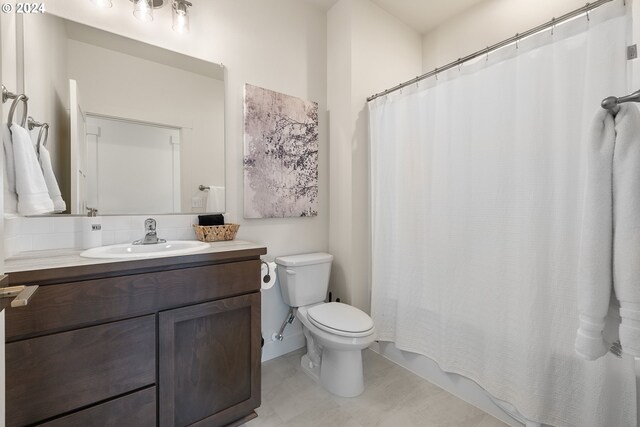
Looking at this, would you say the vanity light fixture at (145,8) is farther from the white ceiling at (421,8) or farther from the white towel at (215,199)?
the white ceiling at (421,8)

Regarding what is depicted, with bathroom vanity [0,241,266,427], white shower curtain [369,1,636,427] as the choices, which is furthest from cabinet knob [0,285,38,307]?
white shower curtain [369,1,636,427]

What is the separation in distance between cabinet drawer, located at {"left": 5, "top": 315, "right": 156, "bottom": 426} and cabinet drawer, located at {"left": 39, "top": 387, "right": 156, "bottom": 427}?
0.03 m

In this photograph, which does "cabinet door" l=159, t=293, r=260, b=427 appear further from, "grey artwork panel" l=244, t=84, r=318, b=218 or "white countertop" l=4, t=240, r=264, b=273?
"grey artwork panel" l=244, t=84, r=318, b=218

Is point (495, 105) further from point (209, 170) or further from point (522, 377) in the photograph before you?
point (209, 170)

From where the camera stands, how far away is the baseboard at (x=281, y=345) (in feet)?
6.84

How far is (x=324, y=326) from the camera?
168 centimetres

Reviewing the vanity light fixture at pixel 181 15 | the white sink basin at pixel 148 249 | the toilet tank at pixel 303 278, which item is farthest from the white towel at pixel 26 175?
the toilet tank at pixel 303 278

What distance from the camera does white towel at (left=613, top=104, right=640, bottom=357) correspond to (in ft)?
2.73

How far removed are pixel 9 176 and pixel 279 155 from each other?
134 centimetres

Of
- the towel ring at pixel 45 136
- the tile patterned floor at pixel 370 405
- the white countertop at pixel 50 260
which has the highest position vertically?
the towel ring at pixel 45 136

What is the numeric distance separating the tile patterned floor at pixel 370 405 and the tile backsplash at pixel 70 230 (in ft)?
3.56

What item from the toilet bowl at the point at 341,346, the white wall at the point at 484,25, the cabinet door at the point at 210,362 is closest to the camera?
the cabinet door at the point at 210,362

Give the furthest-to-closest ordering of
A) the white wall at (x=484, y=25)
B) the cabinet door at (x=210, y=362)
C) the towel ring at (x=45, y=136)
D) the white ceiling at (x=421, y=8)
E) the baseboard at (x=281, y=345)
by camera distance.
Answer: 1. the white ceiling at (x=421, y=8)
2. the baseboard at (x=281, y=345)
3. the white wall at (x=484, y=25)
4. the towel ring at (x=45, y=136)
5. the cabinet door at (x=210, y=362)

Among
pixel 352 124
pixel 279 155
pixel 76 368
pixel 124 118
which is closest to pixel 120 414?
pixel 76 368
